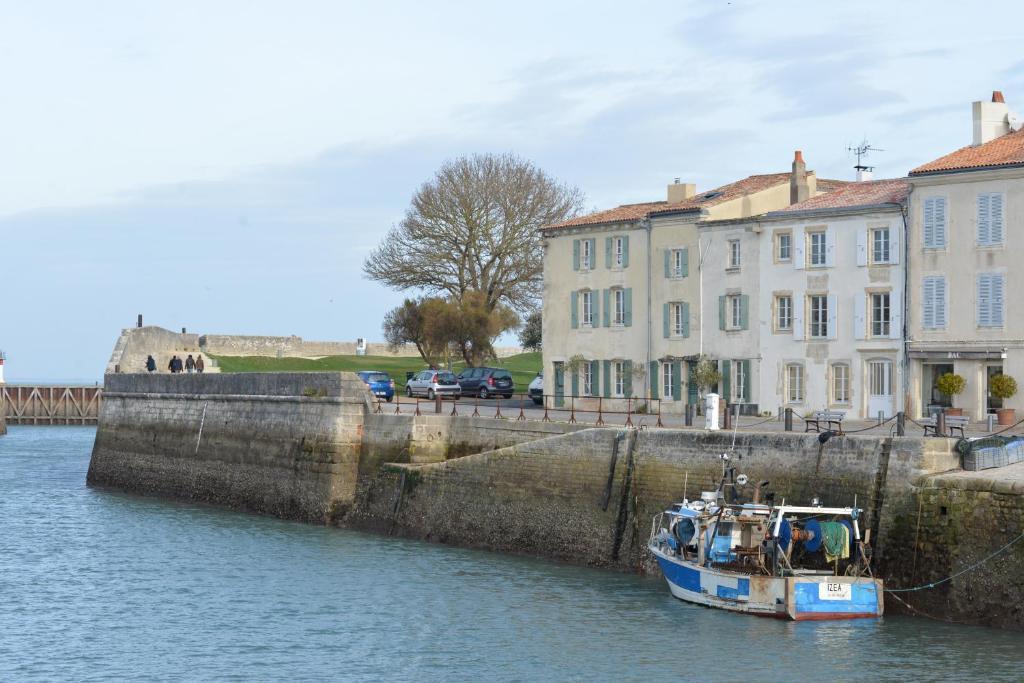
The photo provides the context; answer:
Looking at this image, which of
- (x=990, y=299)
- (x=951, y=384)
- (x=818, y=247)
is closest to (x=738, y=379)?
(x=818, y=247)

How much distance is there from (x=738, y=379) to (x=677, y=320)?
11.7 feet

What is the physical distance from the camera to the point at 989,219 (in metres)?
39.9

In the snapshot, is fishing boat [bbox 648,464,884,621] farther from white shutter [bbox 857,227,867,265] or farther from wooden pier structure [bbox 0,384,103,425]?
wooden pier structure [bbox 0,384,103,425]

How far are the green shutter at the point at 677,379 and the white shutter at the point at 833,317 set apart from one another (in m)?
6.53

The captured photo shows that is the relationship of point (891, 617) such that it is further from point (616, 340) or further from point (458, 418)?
point (616, 340)

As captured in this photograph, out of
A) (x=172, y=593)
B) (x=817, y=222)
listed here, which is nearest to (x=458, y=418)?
(x=172, y=593)

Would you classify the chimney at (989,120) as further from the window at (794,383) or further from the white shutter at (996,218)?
the window at (794,383)

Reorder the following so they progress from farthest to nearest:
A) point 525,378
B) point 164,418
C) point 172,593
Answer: point 525,378 → point 164,418 → point 172,593

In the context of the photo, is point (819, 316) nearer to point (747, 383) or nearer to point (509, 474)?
point (747, 383)

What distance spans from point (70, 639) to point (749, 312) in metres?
26.5

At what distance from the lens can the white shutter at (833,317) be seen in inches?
1734

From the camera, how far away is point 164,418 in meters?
49.2

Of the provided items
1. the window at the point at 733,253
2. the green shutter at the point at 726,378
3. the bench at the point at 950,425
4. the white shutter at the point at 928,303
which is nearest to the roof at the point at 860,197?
the window at the point at 733,253

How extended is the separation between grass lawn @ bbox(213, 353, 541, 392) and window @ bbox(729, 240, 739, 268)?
2627 centimetres
